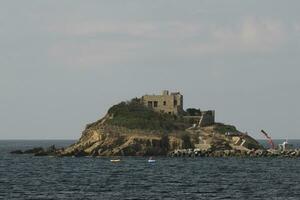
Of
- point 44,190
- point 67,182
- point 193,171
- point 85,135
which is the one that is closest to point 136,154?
point 85,135

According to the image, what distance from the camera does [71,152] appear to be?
167 metres

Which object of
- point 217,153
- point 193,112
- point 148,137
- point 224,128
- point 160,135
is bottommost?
point 217,153

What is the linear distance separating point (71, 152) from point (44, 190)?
89.0 m

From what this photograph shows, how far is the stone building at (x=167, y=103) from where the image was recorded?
178m

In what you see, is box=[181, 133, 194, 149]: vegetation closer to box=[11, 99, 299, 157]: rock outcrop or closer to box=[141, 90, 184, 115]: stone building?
box=[11, 99, 299, 157]: rock outcrop

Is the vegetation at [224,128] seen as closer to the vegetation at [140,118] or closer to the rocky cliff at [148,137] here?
the rocky cliff at [148,137]

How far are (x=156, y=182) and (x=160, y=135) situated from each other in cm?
7030

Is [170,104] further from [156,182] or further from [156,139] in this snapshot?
[156,182]

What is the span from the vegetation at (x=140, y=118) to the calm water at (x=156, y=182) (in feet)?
115

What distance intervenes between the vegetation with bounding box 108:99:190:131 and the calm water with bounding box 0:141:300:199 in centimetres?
3498

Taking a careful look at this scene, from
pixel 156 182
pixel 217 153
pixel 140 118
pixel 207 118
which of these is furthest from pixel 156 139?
pixel 156 182

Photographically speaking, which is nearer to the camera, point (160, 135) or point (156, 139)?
point (156, 139)

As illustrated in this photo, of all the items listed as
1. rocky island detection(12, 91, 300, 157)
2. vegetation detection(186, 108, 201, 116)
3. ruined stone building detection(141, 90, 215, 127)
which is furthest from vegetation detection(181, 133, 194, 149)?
vegetation detection(186, 108, 201, 116)

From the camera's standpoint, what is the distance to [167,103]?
179000 millimetres
